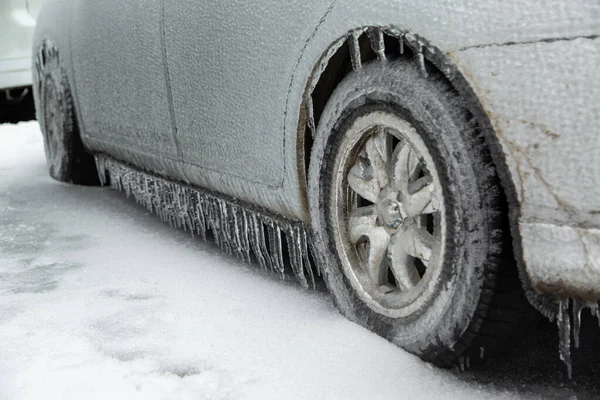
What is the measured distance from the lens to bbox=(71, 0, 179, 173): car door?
327 centimetres

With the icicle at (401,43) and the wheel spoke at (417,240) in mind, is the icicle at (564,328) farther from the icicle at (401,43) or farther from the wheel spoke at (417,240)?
the icicle at (401,43)

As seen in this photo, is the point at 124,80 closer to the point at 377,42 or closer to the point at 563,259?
the point at 377,42

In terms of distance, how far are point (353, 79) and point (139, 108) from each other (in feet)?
4.85

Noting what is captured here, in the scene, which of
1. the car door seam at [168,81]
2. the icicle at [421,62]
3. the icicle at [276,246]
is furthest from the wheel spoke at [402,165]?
the car door seam at [168,81]

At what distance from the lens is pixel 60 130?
472 centimetres

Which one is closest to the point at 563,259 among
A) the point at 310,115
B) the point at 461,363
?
the point at 461,363

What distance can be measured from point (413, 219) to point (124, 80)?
1.89 m

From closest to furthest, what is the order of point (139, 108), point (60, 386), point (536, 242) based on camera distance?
point (536, 242) < point (60, 386) < point (139, 108)

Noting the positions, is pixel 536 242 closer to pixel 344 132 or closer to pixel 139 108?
pixel 344 132

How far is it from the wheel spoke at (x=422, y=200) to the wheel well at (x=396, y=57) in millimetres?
216

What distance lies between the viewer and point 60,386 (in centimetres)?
215

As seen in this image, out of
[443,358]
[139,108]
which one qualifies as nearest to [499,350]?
[443,358]

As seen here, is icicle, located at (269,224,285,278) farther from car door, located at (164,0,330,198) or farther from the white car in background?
the white car in background

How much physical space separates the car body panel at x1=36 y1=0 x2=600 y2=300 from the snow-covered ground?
343 millimetres
